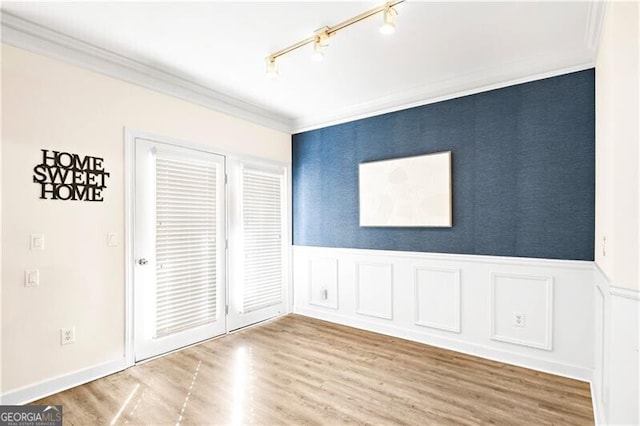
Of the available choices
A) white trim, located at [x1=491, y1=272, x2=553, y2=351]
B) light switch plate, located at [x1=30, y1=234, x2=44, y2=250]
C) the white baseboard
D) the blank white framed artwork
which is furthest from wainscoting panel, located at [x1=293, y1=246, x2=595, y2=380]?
light switch plate, located at [x1=30, y1=234, x2=44, y2=250]

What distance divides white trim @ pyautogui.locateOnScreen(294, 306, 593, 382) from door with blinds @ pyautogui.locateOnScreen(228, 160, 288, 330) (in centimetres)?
67

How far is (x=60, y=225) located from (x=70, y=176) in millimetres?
398

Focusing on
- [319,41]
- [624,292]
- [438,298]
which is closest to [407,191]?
[438,298]

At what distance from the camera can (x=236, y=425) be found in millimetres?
2180

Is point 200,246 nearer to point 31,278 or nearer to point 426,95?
point 31,278

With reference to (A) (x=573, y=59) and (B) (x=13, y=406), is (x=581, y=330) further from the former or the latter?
(B) (x=13, y=406)

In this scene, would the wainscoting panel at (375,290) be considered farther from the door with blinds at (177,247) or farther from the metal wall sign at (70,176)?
the metal wall sign at (70,176)

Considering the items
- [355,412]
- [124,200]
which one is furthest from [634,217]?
[124,200]

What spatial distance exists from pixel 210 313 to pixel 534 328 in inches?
127

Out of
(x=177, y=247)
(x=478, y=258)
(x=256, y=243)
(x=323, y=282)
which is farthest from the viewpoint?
(x=323, y=282)

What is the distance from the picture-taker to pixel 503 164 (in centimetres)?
320

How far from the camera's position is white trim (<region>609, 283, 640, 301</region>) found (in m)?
1.62

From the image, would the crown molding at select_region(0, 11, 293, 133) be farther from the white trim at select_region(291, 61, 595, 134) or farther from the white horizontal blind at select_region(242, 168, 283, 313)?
the white trim at select_region(291, 61, 595, 134)

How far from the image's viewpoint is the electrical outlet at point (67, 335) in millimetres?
2639
